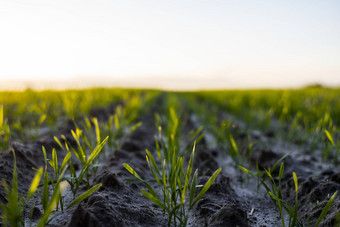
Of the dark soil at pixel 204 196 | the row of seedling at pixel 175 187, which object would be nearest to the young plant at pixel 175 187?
the row of seedling at pixel 175 187

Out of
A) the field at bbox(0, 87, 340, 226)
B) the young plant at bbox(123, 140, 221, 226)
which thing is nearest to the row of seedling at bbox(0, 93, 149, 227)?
the field at bbox(0, 87, 340, 226)

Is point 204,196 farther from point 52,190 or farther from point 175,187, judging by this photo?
point 52,190

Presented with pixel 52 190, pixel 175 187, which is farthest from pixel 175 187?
pixel 52 190

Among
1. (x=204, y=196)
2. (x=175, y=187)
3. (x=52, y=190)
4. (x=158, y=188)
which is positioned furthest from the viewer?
(x=158, y=188)

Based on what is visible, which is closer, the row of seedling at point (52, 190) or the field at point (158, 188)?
the row of seedling at point (52, 190)

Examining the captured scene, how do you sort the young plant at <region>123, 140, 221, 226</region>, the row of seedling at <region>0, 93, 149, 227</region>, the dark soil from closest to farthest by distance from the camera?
1. the row of seedling at <region>0, 93, 149, 227</region>
2. the young plant at <region>123, 140, 221, 226</region>
3. the dark soil

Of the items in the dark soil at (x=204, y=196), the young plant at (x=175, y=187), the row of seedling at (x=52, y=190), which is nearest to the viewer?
the row of seedling at (x=52, y=190)

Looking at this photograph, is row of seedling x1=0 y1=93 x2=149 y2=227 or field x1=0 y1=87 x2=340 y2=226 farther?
field x1=0 y1=87 x2=340 y2=226

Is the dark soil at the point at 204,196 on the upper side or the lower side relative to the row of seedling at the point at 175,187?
lower

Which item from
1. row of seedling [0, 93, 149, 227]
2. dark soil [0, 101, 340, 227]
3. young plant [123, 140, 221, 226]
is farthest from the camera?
dark soil [0, 101, 340, 227]

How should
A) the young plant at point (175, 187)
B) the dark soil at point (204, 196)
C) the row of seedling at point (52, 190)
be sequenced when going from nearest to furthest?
1. the row of seedling at point (52, 190)
2. the young plant at point (175, 187)
3. the dark soil at point (204, 196)

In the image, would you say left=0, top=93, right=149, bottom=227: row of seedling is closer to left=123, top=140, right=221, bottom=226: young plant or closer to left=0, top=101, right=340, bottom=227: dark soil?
left=0, top=101, right=340, bottom=227: dark soil

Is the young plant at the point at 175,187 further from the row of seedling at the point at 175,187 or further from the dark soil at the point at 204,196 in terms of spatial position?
the dark soil at the point at 204,196

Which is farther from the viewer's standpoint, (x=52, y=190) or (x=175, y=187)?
(x=52, y=190)
